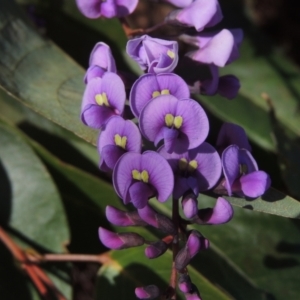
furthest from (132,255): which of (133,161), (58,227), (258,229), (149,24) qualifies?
(149,24)

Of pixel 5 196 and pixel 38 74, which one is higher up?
pixel 38 74

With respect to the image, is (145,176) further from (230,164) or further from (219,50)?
(219,50)

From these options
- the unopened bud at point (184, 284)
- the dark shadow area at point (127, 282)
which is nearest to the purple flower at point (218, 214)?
Result: the unopened bud at point (184, 284)

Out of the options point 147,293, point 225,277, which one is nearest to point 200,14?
point 147,293

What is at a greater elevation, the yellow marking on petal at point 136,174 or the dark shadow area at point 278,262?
the yellow marking on petal at point 136,174

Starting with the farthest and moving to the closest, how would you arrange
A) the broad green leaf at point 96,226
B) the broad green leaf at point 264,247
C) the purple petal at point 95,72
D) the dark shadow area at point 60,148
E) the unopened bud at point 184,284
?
the dark shadow area at point 60,148
the broad green leaf at point 264,247
the broad green leaf at point 96,226
the purple petal at point 95,72
the unopened bud at point 184,284

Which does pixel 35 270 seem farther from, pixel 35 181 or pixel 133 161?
pixel 133 161

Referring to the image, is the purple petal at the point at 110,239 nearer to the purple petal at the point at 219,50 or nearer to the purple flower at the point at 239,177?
the purple flower at the point at 239,177
